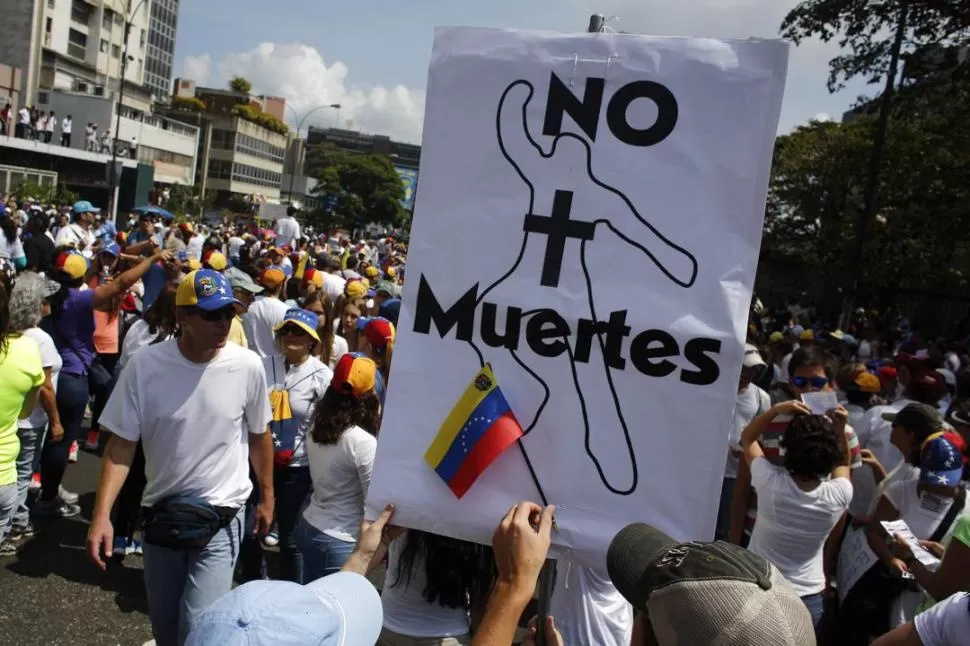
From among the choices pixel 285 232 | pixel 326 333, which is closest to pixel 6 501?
pixel 326 333

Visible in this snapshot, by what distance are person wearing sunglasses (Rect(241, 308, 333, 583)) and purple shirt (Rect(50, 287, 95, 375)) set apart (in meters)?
1.66

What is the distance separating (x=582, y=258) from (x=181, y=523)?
77.8 inches

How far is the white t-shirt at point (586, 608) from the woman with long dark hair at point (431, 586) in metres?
0.28

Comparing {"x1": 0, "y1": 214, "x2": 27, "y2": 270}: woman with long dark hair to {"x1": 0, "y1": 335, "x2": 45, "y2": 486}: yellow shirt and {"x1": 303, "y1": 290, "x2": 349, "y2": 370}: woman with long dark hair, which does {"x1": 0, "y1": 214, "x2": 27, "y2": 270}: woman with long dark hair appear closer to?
{"x1": 303, "y1": 290, "x2": 349, "y2": 370}: woman with long dark hair

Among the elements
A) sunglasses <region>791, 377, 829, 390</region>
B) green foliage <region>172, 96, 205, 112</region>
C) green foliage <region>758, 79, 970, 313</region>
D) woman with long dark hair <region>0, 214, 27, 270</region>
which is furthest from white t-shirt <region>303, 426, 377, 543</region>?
green foliage <region>172, 96, 205, 112</region>

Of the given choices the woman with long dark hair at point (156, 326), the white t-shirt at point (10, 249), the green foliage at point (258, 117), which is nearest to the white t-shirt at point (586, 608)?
the woman with long dark hair at point (156, 326)

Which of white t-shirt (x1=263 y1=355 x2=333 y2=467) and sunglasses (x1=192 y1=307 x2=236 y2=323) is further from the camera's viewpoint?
white t-shirt (x1=263 y1=355 x2=333 y2=467)

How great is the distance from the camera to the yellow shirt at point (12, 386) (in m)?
3.70

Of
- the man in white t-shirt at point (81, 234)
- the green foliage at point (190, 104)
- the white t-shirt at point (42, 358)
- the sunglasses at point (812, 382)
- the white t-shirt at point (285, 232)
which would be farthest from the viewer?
the green foliage at point (190, 104)

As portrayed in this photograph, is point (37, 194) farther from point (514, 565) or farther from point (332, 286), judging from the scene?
point (514, 565)

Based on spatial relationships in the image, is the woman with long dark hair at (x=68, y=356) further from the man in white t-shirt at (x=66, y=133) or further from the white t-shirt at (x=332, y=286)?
the man in white t-shirt at (x=66, y=133)

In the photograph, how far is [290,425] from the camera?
183 inches

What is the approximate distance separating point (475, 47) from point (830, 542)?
3.69 meters

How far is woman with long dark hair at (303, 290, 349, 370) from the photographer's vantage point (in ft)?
21.2
